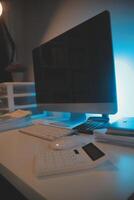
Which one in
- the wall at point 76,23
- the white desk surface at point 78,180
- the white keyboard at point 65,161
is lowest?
the white desk surface at point 78,180

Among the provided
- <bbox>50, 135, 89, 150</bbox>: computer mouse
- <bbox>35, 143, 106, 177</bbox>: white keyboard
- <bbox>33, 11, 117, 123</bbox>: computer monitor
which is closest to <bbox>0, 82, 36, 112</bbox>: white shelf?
<bbox>33, 11, 117, 123</bbox>: computer monitor

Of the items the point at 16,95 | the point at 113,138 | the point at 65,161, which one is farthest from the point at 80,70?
the point at 16,95

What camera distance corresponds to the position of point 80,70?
1014 mm

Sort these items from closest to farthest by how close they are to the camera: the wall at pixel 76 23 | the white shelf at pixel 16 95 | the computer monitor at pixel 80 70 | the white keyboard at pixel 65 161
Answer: the white keyboard at pixel 65 161
the computer monitor at pixel 80 70
the wall at pixel 76 23
the white shelf at pixel 16 95

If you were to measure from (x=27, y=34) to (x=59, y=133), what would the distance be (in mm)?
1335

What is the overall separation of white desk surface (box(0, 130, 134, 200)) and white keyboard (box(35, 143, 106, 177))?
2cm

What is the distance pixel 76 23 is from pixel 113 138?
0.87 m

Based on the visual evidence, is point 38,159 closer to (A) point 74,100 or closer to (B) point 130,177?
(B) point 130,177

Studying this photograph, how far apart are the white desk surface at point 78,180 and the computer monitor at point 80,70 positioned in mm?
306

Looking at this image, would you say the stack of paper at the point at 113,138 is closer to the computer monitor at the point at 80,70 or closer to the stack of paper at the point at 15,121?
the computer monitor at the point at 80,70

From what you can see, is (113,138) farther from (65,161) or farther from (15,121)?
(15,121)

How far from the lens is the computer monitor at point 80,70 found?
2.82 ft

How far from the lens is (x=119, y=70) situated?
3.70ft

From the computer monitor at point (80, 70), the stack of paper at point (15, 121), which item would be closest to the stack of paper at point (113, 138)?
the computer monitor at point (80, 70)
